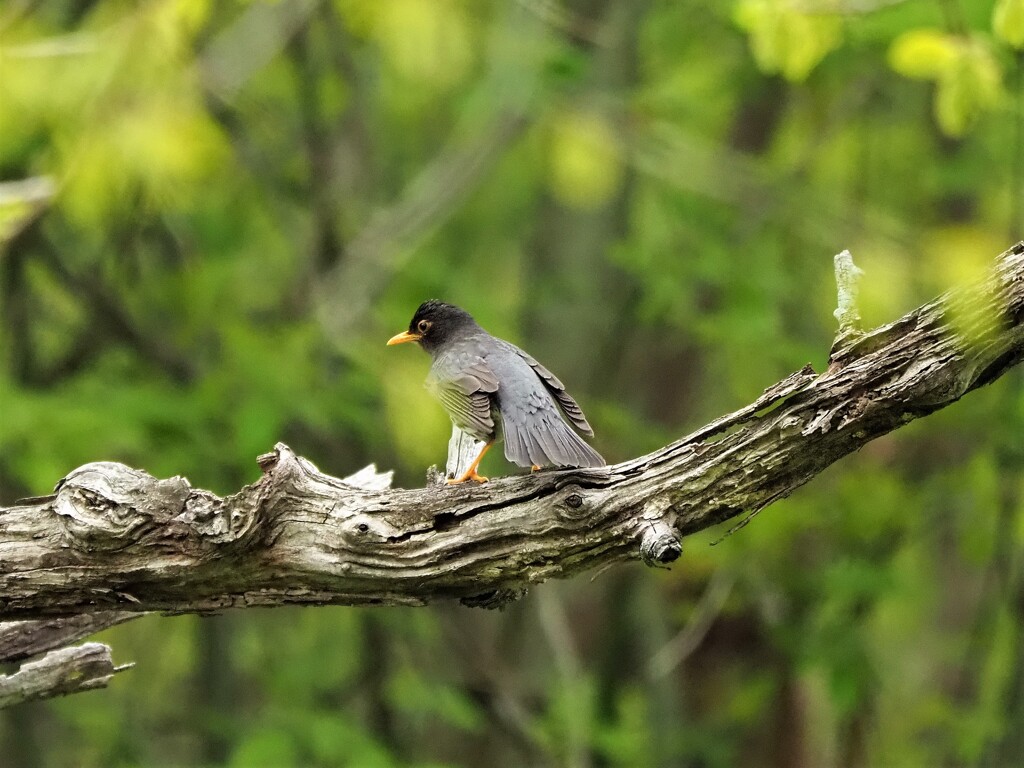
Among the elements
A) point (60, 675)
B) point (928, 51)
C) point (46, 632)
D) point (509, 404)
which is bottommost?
point (60, 675)

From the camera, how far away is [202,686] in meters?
11.3

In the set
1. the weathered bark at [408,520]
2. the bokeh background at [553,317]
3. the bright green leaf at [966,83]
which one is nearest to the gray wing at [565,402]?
the weathered bark at [408,520]

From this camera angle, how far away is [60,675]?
412cm

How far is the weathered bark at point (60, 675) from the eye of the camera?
410 cm

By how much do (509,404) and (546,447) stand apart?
0.47 m

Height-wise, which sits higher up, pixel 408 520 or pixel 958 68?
pixel 958 68

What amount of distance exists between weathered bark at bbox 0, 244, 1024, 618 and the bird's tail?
9cm

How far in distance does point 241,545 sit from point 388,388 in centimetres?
310

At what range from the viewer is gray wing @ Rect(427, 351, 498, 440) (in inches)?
169

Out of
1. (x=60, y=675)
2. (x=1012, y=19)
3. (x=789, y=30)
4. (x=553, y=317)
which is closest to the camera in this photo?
(x=1012, y=19)

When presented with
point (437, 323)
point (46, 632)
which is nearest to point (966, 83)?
point (437, 323)

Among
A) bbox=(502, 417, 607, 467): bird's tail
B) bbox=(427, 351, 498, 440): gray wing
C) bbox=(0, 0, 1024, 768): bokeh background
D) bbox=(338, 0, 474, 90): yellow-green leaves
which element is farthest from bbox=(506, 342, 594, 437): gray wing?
bbox=(0, 0, 1024, 768): bokeh background

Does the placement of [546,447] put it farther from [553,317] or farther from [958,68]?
[553,317]

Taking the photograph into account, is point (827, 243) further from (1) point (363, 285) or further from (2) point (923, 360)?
(2) point (923, 360)
